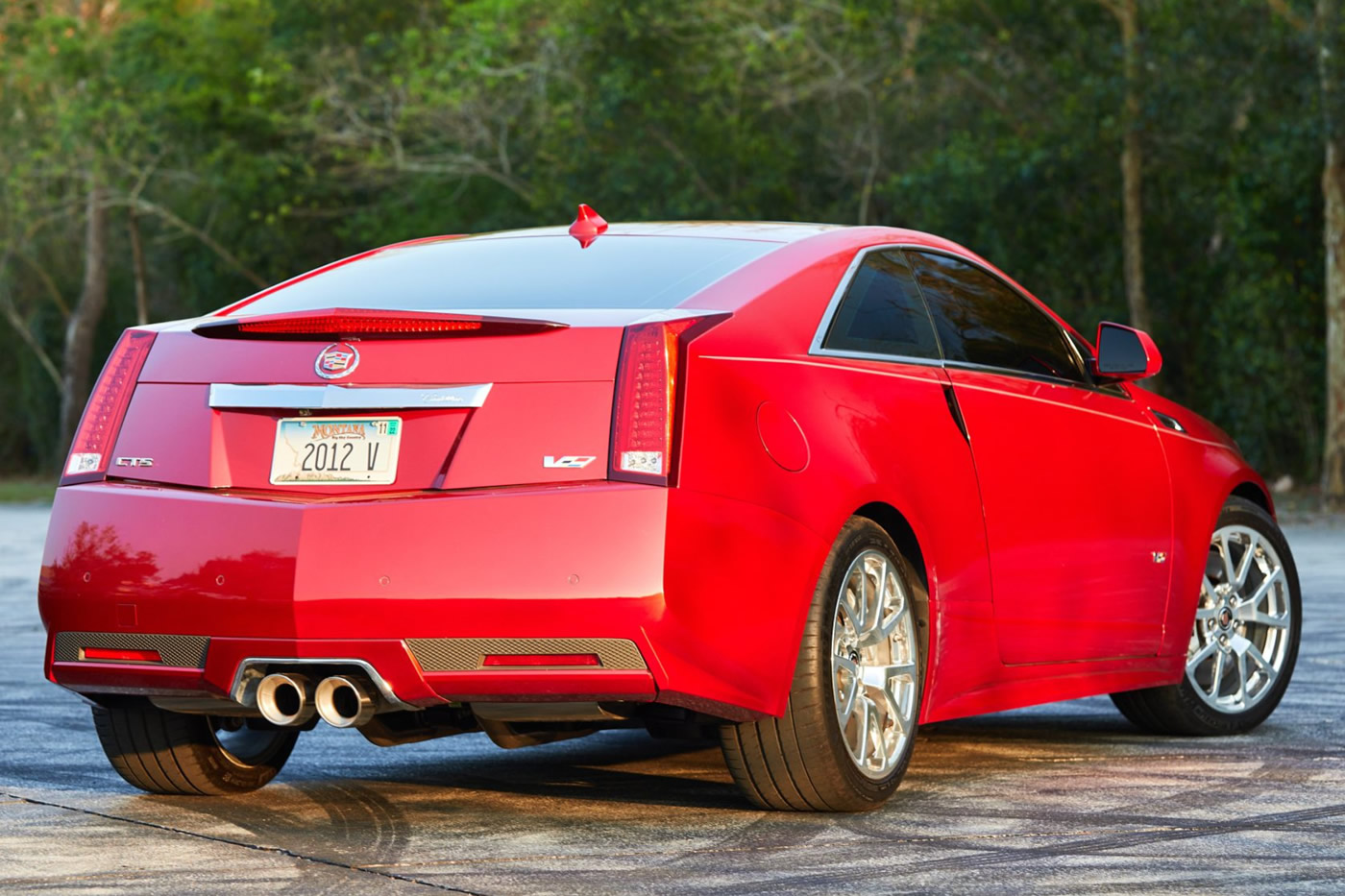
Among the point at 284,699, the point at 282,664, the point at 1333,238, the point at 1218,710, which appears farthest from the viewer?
the point at 1333,238

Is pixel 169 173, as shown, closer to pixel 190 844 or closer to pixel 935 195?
pixel 935 195

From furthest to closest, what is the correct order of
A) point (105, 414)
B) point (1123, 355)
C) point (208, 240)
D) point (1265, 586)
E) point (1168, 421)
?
1. point (208, 240)
2. point (1265, 586)
3. point (1168, 421)
4. point (1123, 355)
5. point (105, 414)

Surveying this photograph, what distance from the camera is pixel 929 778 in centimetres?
Answer: 659

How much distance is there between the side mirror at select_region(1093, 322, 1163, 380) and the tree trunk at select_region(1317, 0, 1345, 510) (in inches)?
644

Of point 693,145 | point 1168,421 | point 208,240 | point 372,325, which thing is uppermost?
point 693,145

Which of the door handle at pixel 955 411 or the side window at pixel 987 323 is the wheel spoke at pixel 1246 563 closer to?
the side window at pixel 987 323

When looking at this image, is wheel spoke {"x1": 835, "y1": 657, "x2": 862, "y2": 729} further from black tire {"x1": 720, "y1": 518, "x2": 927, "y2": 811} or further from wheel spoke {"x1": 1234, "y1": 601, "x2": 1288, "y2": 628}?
wheel spoke {"x1": 1234, "y1": 601, "x2": 1288, "y2": 628}

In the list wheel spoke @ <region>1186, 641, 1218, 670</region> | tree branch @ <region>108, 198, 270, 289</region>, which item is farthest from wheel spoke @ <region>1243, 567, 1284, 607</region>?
tree branch @ <region>108, 198, 270, 289</region>

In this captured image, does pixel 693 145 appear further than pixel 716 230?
Yes

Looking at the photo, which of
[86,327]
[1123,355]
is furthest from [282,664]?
[86,327]

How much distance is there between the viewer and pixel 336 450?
5.39m

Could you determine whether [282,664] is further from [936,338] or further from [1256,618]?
[1256,618]

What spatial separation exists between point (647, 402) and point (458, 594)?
0.64 m

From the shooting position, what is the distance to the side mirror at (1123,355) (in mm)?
7254
